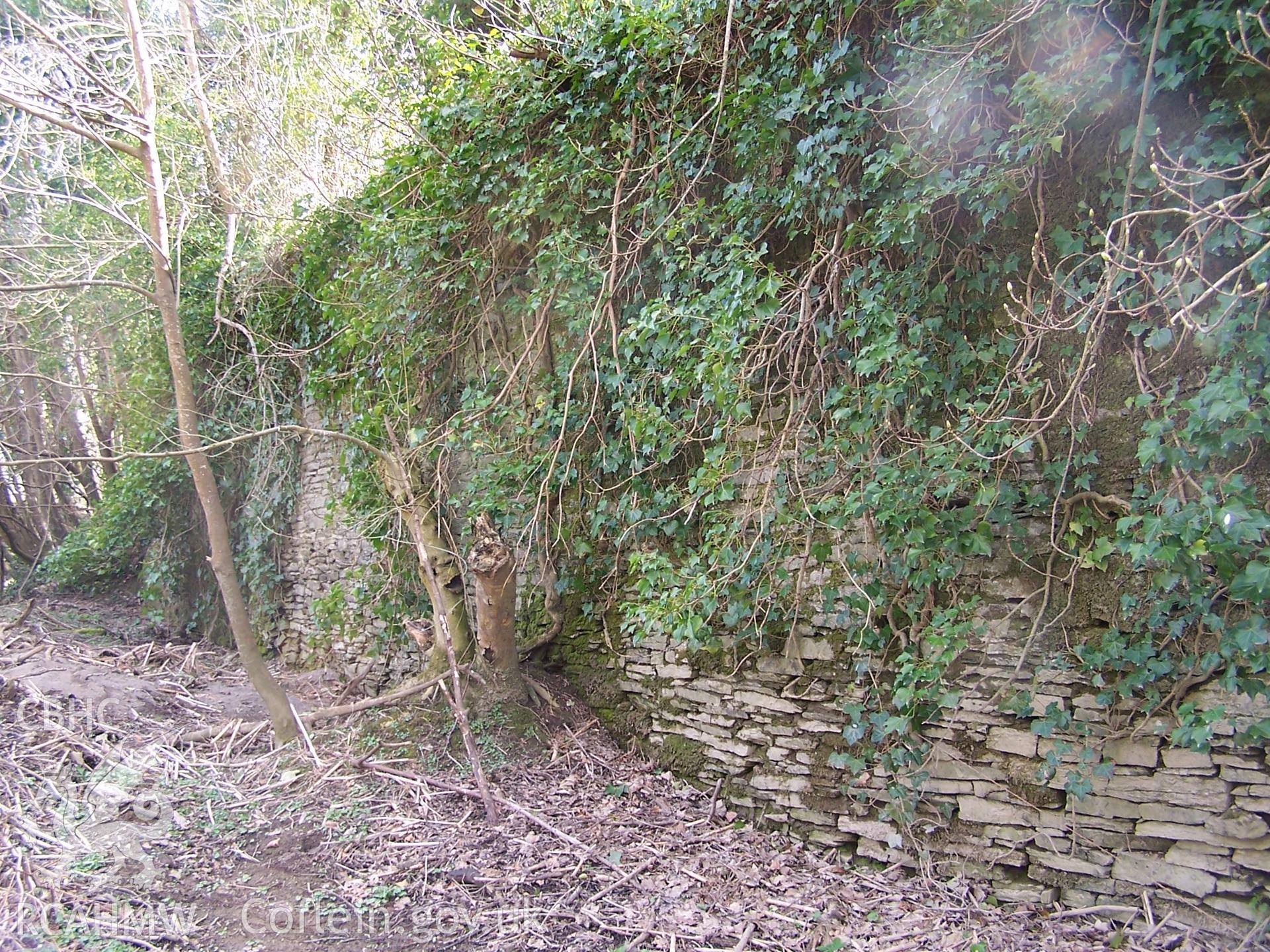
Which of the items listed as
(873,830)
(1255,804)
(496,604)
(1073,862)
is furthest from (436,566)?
(1255,804)

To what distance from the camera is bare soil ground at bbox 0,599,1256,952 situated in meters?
2.86

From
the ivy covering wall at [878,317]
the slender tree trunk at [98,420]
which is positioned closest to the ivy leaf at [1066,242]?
the ivy covering wall at [878,317]

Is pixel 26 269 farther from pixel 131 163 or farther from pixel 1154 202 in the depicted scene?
pixel 1154 202

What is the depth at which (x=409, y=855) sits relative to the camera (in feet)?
11.0

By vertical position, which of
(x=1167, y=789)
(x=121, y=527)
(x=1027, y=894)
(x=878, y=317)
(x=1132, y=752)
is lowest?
(x=1027, y=894)

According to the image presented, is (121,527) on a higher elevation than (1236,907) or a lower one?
higher

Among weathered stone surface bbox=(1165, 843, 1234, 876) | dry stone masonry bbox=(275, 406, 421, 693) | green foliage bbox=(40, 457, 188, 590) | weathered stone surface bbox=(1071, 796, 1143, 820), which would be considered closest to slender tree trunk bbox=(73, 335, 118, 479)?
green foliage bbox=(40, 457, 188, 590)

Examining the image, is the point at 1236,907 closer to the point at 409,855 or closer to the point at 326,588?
the point at 409,855

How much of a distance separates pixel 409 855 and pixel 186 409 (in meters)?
2.94

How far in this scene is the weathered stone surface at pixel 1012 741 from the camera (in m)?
2.98

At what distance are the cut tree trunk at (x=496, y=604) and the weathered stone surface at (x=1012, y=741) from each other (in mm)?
2570

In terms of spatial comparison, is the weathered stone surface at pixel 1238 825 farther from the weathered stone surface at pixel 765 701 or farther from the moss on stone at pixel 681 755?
the moss on stone at pixel 681 755

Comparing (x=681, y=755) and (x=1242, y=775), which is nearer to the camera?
(x=1242, y=775)

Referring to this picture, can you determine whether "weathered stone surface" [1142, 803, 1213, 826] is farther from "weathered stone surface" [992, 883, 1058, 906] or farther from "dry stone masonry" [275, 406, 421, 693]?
"dry stone masonry" [275, 406, 421, 693]
